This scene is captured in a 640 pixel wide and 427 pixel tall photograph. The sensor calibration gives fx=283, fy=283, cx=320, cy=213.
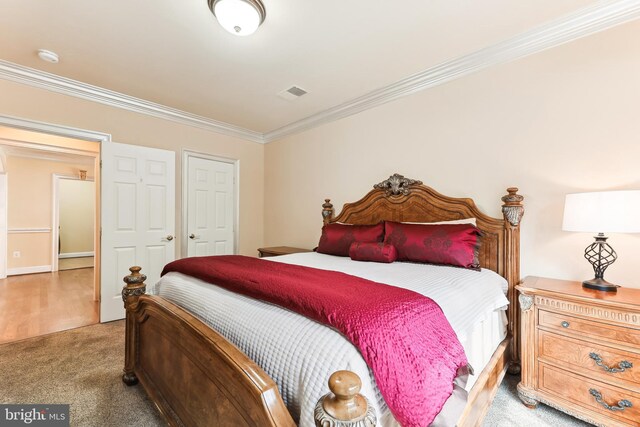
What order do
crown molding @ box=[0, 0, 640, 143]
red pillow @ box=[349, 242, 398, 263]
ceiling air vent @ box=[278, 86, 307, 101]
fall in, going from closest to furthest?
1. crown molding @ box=[0, 0, 640, 143]
2. red pillow @ box=[349, 242, 398, 263]
3. ceiling air vent @ box=[278, 86, 307, 101]

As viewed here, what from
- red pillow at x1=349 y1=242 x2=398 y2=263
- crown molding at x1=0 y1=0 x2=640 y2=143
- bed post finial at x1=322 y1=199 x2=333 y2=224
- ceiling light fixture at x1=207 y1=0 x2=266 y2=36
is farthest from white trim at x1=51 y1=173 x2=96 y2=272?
red pillow at x1=349 y1=242 x2=398 y2=263

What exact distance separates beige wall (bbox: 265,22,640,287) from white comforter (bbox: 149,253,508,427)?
2.05ft

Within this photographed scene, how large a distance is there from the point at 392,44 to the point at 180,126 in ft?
9.30

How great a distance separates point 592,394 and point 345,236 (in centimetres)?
186

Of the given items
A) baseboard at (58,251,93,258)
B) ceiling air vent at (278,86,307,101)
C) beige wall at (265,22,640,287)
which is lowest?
baseboard at (58,251,93,258)

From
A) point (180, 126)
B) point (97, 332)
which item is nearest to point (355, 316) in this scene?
point (97, 332)

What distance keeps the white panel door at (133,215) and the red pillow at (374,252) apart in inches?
95.0

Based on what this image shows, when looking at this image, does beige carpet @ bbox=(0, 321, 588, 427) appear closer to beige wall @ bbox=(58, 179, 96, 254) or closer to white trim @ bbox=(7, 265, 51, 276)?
white trim @ bbox=(7, 265, 51, 276)

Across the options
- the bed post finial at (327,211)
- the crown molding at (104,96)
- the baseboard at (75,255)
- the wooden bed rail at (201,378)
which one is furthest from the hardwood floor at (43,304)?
the bed post finial at (327,211)

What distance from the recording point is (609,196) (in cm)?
153

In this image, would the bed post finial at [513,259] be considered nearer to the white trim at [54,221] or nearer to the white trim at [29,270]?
the white trim at [54,221]

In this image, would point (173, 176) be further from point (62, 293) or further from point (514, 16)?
point (514, 16)

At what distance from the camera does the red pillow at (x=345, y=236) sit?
2.59 m

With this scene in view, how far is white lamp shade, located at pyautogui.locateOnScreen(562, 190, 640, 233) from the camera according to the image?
4.88ft
